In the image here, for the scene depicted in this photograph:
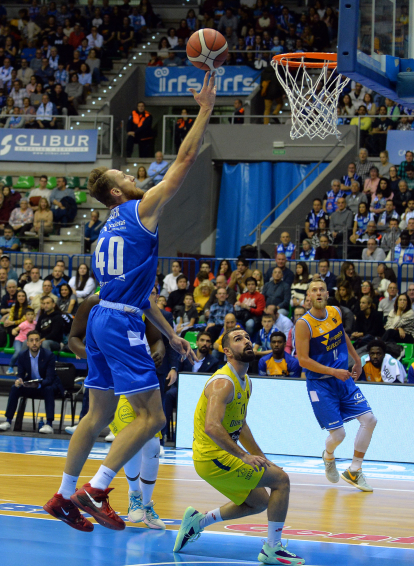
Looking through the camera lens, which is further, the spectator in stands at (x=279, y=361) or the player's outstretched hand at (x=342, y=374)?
the spectator in stands at (x=279, y=361)

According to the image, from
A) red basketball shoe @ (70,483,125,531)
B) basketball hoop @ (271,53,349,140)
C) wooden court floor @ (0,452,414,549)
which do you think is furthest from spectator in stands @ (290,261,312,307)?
red basketball shoe @ (70,483,125,531)

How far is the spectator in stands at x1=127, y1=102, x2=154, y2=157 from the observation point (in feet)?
64.8

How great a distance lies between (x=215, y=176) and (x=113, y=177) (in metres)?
15.2

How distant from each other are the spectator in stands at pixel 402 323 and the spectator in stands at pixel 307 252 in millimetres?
2841

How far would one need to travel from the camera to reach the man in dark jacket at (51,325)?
523 inches

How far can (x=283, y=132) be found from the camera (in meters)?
18.7

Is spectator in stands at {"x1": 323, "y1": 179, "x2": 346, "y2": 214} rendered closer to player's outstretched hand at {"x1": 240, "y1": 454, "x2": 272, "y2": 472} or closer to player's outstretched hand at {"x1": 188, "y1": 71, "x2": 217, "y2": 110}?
player's outstretched hand at {"x1": 188, "y1": 71, "x2": 217, "y2": 110}

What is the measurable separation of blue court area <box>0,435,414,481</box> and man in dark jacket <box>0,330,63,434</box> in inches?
22.8

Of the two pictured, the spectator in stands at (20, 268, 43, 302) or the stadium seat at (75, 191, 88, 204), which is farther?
the stadium seat at (75, 191, 88, 204)

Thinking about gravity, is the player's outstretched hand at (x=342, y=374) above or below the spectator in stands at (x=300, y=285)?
below

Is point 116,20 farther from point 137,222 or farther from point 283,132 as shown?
point 137,222

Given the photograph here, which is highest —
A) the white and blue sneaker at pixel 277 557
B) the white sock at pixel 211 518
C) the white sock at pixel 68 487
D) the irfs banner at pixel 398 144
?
the irfs banner at pixel 398 144

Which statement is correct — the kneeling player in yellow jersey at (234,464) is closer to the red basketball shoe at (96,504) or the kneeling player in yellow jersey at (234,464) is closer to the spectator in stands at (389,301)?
the red basketball shoe at (96,504)

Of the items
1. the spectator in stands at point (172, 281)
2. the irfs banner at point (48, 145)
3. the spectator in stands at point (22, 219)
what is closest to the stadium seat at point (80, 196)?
the irfs banner at point (48, 145)
